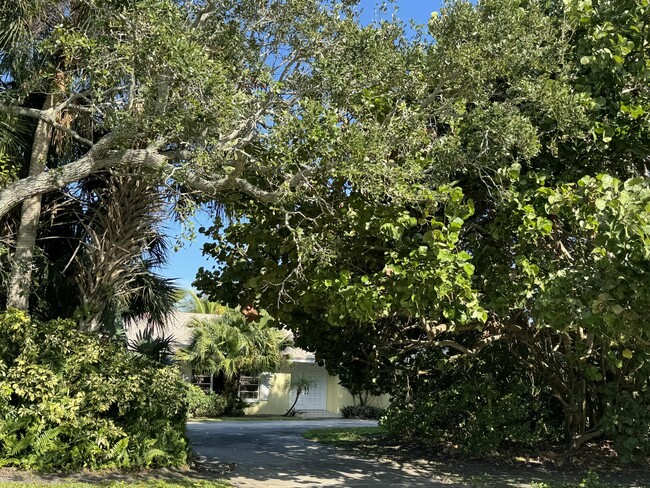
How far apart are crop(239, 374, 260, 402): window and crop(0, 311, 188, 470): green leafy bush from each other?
15.6m

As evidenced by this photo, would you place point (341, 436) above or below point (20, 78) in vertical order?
below

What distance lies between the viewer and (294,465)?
11133 mm

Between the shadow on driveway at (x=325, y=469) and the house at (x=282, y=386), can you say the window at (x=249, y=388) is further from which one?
the shadow on driveway at (x=325, y=469)

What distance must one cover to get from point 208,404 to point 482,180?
17.3 m

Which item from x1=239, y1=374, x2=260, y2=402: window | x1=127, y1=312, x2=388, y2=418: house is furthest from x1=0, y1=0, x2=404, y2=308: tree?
x1=239, y1=374, x2=260, y2=402: window

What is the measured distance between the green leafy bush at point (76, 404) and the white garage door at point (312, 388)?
18456 millimetres

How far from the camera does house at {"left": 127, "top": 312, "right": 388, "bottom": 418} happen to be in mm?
25188

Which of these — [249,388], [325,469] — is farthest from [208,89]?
[249,388]

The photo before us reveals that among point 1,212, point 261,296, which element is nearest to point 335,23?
point 261,296

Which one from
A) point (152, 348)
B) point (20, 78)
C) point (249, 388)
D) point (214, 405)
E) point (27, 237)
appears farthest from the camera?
point (249, 388)

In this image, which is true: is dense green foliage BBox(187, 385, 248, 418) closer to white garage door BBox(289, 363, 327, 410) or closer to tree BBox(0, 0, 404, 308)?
white garage door BBox(289, 363, 327, 410)

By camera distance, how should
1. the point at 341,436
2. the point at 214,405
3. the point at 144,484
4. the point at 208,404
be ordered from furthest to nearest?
the point at 214,405 → the point at 208,404 → the point at 341,436 → the point at 144,484

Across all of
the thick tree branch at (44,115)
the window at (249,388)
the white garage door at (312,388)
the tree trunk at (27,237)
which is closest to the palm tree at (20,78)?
the tree trunk at (27,237)

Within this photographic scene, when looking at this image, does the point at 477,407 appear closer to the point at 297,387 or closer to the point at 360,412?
the point at 297,387
